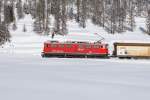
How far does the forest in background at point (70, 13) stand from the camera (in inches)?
4232

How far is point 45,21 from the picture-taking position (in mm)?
109688

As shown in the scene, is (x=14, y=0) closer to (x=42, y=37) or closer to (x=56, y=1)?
(x=56, y=1)

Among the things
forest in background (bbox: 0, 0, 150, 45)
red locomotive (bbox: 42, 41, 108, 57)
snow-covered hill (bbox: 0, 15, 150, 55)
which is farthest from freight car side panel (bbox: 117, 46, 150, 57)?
forest in background (bbox: 0, 0, 150, 45)

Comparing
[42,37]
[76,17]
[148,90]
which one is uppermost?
[76,17]

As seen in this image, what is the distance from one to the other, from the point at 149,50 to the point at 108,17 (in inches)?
2547

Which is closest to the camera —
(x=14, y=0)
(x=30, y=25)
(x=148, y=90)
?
(x=148, y=90)

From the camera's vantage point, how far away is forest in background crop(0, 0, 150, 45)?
10750 centimetres

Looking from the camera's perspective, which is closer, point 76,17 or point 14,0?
point 76,17

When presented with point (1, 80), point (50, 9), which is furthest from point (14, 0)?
point (1, 80)

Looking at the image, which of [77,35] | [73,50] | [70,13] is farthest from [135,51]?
[70,13]

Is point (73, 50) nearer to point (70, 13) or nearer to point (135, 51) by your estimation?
point (135, 51)

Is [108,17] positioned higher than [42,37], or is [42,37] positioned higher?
[108,17]

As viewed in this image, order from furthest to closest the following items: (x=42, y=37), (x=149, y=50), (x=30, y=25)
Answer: (x=30, y=25) < (x=42, y=37) < (x=149, y=50)

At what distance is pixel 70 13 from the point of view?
121m
